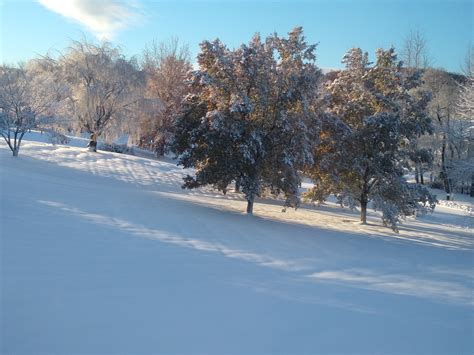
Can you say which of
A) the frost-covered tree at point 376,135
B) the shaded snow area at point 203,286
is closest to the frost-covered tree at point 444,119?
the frost-covered tree at point 376,135

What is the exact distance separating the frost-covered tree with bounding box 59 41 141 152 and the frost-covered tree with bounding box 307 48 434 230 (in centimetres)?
1628

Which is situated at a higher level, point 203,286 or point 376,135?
point 376,135

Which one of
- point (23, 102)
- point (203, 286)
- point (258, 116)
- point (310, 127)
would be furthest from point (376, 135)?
point (23, 102)

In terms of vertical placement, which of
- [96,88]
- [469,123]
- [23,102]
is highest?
[96,88]

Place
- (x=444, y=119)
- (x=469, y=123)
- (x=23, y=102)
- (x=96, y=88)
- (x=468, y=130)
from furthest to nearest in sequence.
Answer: (x=444, y=119), (x=96, y=88), (x=23, y=102), (x=469, y=123), (x=468, y=130)

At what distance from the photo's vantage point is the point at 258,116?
A: 13.9m

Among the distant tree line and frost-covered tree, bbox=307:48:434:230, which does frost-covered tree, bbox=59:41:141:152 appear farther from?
frost-covered tree, bbox=307:48:434:230

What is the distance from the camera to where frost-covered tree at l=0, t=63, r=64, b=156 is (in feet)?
64.4

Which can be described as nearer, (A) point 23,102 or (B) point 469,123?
(B) point 469,123

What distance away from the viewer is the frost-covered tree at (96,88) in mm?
24859

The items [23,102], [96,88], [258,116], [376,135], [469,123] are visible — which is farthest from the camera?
[96,88]

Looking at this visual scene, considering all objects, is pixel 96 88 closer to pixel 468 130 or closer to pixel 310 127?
pixel 310 127

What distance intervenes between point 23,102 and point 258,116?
548 inches

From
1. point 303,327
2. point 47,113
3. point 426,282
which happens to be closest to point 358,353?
point 303,327
